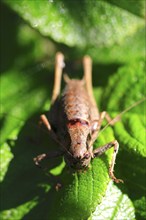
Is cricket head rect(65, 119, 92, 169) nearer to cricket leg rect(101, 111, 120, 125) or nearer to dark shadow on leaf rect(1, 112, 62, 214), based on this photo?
cricket leg rect(101, 111, 120, 125)

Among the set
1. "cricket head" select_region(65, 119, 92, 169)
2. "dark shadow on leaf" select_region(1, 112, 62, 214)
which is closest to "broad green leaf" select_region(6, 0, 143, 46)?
"cricket head" select_region(65, 119, 92, 169)

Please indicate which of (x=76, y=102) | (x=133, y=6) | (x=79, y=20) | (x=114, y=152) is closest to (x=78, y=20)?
(x=79, y=20)

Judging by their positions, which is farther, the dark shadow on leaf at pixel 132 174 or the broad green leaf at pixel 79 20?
the broad green leaf at pixel 79 20

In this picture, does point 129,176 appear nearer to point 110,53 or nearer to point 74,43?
point 74,43

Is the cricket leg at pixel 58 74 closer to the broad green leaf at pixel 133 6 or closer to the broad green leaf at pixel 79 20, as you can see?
the broad green leaf at pixel 79 20

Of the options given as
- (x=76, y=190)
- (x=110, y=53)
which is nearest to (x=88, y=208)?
(x=76, y=190)

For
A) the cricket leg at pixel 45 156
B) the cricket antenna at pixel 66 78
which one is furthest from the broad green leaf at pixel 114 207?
the cricket antenna at pixel 66 78
